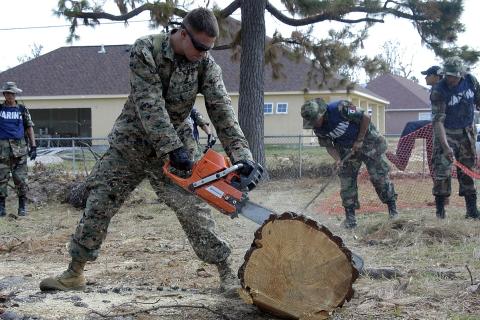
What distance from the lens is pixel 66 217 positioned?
970 cm

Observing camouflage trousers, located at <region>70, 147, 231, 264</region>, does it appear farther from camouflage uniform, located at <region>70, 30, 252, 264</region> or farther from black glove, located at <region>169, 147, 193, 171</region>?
black glove, located at <region>169, 147, 193, 171</region>

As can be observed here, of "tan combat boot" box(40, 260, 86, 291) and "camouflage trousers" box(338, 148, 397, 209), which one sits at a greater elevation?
"camouflage trousers" box(338, 148, 397, 209)

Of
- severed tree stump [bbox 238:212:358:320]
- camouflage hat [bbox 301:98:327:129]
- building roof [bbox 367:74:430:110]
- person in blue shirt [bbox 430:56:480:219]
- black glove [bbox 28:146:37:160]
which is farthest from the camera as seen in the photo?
building roof [bbox 367:74:430:110]

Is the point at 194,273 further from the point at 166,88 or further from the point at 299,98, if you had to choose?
the point at 299,98

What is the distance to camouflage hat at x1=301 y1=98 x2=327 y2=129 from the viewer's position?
7.27m

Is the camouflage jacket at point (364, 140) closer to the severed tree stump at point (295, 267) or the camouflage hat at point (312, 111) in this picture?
the camouflage hat at point (312, 111)

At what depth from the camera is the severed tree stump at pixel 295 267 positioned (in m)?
3.67

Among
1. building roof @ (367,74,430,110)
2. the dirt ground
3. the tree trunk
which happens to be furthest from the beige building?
the dirt ground

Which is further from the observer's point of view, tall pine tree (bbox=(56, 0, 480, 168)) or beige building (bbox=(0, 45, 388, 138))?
beige building (bbox=(0, 45, 388, 138))

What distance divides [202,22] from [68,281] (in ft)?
6.80

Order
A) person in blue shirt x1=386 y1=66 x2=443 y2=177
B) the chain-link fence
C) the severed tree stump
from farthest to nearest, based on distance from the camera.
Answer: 1. the chain-link fence
2. person in blue shirt x1=386 y1=66 x2=443 y2=177
3. the severed tree stump

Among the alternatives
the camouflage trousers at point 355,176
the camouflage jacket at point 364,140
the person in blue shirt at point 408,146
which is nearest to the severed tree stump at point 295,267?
the camouflage jacket at point 364,140

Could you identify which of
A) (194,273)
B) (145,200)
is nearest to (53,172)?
(145,200)

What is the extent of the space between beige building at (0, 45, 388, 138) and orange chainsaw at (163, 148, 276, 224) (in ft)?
88.5
